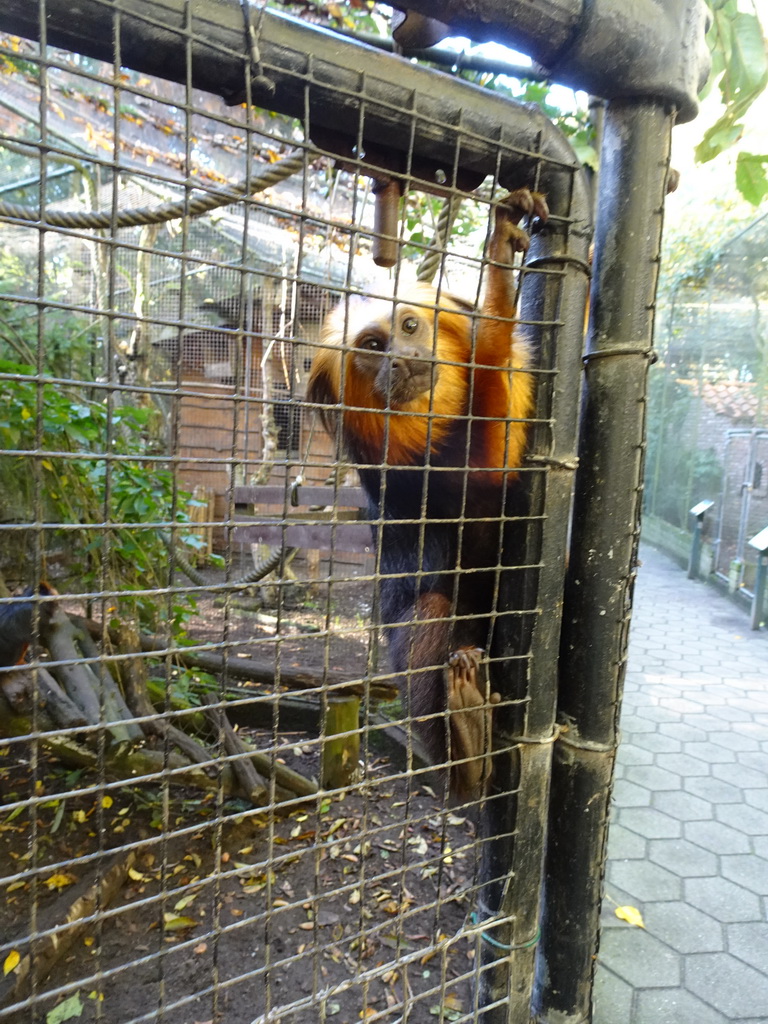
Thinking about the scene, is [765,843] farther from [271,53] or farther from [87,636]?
[271,53]

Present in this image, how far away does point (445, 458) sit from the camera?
76.0 inches

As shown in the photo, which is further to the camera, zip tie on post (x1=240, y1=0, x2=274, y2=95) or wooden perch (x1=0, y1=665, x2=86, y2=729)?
wooden perch (x1=0, y1=665, x2=86, y2=729)

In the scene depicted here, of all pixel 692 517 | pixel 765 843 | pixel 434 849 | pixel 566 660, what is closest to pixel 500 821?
pixel 566 660

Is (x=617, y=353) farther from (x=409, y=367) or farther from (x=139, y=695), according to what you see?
(x=139, y=695)

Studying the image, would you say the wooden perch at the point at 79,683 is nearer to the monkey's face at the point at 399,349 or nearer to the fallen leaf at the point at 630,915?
the monkey's face at the point at 399,349

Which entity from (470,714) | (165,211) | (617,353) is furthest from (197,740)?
(617,353)

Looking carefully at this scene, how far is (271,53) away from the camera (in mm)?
944

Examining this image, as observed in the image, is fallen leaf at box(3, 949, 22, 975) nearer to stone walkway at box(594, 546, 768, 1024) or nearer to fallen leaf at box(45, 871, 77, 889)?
fallen leaf at box(45, 871, 77, 889)

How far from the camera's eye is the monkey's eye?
198cm

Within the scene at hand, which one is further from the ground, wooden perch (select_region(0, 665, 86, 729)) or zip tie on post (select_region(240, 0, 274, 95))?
zip tie on post (select_region(240, 0, 274, 95))

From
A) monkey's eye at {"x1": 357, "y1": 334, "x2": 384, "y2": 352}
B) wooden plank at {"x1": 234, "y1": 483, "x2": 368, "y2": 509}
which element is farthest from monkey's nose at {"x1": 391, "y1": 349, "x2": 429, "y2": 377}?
wooden plank at {"x1": 234, "y1": 483, "x2": 368, "y2": 509}

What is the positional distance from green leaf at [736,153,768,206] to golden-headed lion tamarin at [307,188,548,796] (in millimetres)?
812

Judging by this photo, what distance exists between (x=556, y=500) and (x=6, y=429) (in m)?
2.17

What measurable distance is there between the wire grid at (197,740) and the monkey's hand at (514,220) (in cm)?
4
